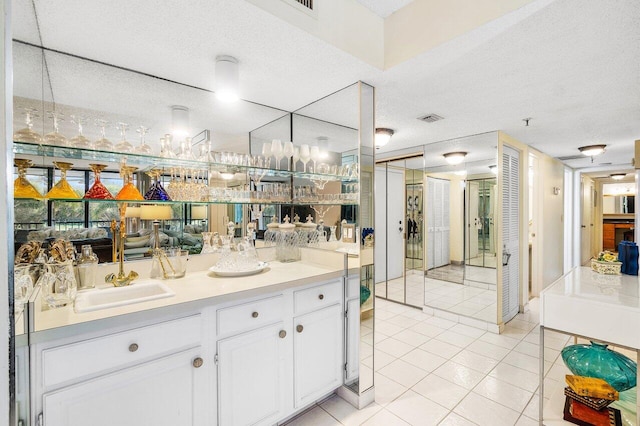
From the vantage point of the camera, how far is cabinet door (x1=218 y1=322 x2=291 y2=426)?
5.01 ft

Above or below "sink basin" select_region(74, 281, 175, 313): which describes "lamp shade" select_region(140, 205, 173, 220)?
above

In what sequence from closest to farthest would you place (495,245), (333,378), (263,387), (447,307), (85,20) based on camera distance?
(85,20), (263,387), (333,378), (495,245), (447,307)

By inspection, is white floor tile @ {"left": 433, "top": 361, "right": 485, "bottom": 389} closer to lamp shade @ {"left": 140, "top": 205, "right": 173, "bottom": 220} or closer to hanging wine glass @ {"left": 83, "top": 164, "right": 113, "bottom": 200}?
lamp shade @ {"left": 140, "top": 205, "right": 173, "bottom": 220}

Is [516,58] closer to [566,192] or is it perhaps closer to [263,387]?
[263,387]

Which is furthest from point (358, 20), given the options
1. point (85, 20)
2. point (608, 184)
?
point (608, 184)

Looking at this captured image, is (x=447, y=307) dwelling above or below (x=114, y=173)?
below

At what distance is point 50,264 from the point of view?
138 cm

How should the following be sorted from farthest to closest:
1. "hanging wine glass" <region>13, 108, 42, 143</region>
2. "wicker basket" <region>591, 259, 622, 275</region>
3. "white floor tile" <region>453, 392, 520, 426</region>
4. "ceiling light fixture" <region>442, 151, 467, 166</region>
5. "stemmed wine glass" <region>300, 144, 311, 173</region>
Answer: "ceiling light fixture" <region>442, 151, 467, 166</region> < "stemmed wine glass" <region>300, 144, 311, 173</region> < "wicker basket" <region>591, 259, 622, 275</region> < "white floor tile" <region>453, 392, 520, 426</region> < "hanging wine glass" <region>13, 108, 42, 143</region>

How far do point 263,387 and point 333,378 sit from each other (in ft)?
1.95

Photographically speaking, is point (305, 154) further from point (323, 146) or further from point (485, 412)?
point (485, 412)

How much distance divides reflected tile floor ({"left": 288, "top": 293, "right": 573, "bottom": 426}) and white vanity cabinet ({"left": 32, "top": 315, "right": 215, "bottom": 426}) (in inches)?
33.8

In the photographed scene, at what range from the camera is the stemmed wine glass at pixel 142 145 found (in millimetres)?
1740

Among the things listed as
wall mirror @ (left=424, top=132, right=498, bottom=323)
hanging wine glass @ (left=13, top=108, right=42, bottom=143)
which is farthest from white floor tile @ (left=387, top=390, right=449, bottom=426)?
hanging wine glass @ (left=13, top=108, right=42, bottom=143)

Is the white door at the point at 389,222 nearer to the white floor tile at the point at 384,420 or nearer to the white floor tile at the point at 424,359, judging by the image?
the white floor tile at the point at 424,359
